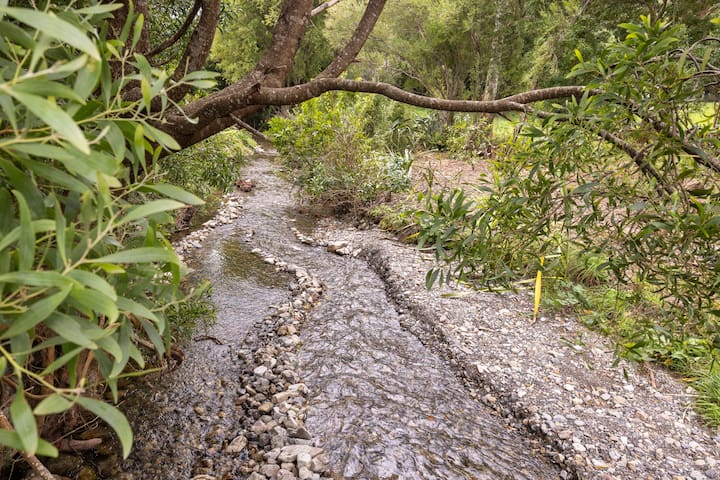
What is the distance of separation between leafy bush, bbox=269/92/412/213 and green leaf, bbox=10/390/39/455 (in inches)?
284

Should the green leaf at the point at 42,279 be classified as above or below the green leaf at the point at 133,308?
above

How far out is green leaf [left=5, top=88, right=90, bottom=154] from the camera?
0.50 m

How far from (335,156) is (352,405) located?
5607 mm

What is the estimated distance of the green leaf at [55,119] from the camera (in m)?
0.50

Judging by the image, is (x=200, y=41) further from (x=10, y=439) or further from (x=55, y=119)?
(x=10, y=439)

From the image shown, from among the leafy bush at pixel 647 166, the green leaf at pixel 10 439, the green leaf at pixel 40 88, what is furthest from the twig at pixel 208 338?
the green leaf at pixel 40 88

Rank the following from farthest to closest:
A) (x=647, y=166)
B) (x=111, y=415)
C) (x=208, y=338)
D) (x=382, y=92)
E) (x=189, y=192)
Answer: (x=208, y=338), (x=382, y=92), (x=189, y=192), (x=647, y=166), (x=111, y=415)

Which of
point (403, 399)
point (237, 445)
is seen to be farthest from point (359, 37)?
point (237, 445)

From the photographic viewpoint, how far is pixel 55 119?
1.69 feet

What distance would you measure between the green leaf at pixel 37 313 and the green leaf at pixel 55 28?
31 centimetres

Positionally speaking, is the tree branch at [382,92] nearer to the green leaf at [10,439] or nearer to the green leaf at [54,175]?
the green leaf at [54,175]

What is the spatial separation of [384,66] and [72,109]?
60.9 ft

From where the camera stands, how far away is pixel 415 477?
106 inches

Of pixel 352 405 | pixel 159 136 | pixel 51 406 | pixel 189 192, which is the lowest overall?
pixel 352 405
